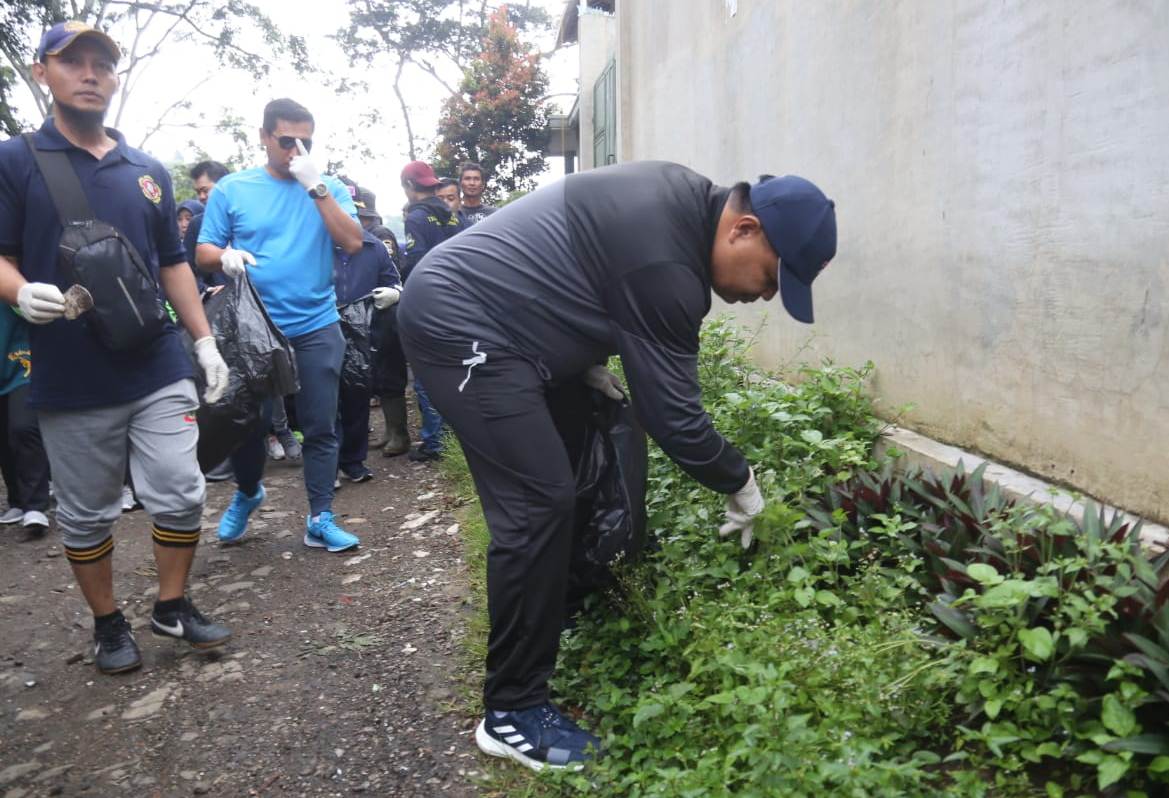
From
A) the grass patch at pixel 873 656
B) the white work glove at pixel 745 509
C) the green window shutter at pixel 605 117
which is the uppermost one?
the green window shutter at pixel 605 117

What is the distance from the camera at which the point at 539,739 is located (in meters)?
2.46

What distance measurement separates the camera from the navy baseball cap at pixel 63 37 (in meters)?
2.85

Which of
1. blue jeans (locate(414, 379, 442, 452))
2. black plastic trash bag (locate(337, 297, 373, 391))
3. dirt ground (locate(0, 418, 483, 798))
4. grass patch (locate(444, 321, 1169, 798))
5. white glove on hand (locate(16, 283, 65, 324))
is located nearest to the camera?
grass patch (locate(444, 321, 1169, 798))

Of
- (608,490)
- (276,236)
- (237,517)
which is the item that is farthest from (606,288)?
(237,517)

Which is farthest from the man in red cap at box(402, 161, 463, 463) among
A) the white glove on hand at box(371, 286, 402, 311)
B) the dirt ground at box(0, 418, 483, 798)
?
the dirt ground at box(0, 418, 483, 798)

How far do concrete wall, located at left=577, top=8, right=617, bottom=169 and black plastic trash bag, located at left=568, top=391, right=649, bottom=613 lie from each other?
12.8 meters

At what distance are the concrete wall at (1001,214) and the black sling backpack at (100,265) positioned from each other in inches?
119

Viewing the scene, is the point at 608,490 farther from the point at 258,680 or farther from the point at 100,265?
the point at 100,265

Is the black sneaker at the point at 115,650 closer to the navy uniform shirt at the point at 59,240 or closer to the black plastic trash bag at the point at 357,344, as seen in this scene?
the navy uniform shirt at the point at 59,240

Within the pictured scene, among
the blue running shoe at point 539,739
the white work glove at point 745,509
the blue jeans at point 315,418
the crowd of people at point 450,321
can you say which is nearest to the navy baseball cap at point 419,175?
the crowd of people at point 450,321

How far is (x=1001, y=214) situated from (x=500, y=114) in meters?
20.6

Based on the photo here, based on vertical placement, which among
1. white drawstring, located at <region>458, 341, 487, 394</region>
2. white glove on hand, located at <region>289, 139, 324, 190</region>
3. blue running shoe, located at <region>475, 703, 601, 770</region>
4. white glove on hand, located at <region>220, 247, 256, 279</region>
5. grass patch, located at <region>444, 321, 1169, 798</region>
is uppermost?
white glove on hand, located at <region>289, 139, 324, 190</region>

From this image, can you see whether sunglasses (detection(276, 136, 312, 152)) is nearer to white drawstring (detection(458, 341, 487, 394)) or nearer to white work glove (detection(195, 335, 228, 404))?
white work glove (detection(195, 335, 228, 404))

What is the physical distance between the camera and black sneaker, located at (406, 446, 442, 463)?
20.7 ft
